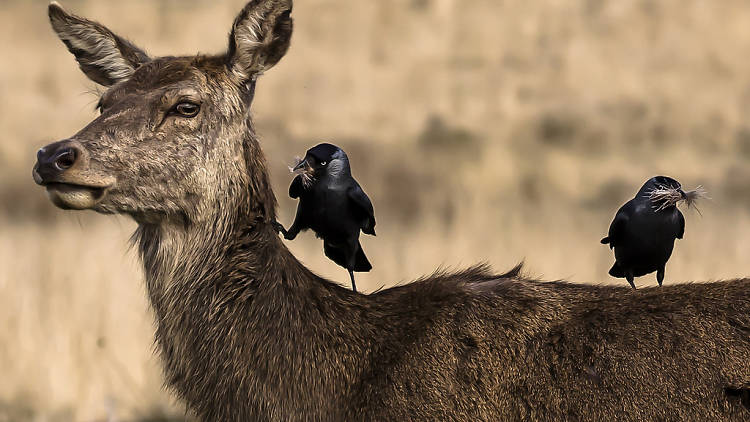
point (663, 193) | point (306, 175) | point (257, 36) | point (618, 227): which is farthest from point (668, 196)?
point (257, 36)

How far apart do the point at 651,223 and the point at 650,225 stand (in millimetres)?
13

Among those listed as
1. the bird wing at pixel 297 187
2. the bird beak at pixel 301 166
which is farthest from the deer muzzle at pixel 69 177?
the bird wing at pixel 297 187

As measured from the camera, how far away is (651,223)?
7.44 m

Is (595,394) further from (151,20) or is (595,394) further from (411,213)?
(151,20)

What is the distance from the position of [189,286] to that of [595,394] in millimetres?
2150

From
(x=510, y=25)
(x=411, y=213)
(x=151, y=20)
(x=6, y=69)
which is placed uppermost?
(x=510, y=25)

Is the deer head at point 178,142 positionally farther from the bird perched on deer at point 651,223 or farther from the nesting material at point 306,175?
the bird perched on deer at point 651,223

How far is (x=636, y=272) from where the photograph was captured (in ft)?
25.7

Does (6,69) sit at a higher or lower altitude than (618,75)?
lower

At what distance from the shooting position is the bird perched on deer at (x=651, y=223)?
7395 mm

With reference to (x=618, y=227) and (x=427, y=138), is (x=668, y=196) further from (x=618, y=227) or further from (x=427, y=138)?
(x=427, y=138)

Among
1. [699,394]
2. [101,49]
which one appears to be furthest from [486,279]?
[101,49]

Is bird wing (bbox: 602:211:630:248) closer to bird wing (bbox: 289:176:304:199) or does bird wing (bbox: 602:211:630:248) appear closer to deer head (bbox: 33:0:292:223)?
bird wing (bbox: 289:176:304:199)

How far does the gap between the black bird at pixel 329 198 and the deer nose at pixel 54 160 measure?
1.29m
